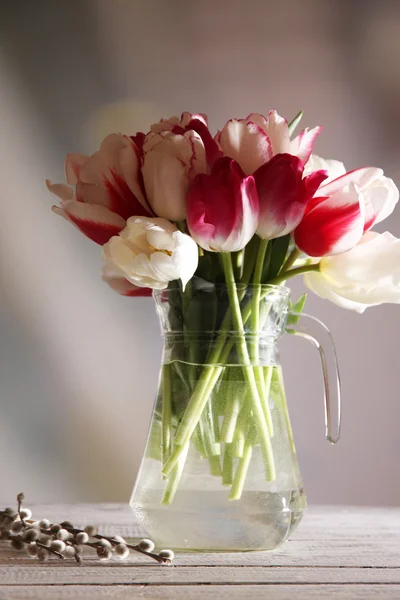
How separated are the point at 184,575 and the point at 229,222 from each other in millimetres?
247

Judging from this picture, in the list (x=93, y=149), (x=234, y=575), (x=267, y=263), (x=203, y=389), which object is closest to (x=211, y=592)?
(x=234, y=575)

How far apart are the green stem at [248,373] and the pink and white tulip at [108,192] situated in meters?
0.08

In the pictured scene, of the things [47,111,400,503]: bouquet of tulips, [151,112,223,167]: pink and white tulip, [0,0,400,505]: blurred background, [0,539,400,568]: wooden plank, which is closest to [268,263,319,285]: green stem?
[47,111,400,503]: bouquet of tulips

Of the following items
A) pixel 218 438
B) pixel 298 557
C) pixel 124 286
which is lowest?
pixel 298 557

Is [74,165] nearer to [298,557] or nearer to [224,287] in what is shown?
[224,287]

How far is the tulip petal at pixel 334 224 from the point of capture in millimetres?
591

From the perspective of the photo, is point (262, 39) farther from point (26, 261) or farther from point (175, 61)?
point (26, 261)

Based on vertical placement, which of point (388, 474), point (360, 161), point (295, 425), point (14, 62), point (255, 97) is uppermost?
point (14, 62)

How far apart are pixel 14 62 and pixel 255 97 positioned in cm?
43

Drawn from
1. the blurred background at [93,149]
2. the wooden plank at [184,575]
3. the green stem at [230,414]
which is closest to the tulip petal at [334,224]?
the green stem at [230,414]

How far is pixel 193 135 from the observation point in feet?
1.96

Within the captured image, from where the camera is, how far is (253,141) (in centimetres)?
60

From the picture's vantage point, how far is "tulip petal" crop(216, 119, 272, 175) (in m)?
0.60

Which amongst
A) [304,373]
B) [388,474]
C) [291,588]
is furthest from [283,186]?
[388,474]
